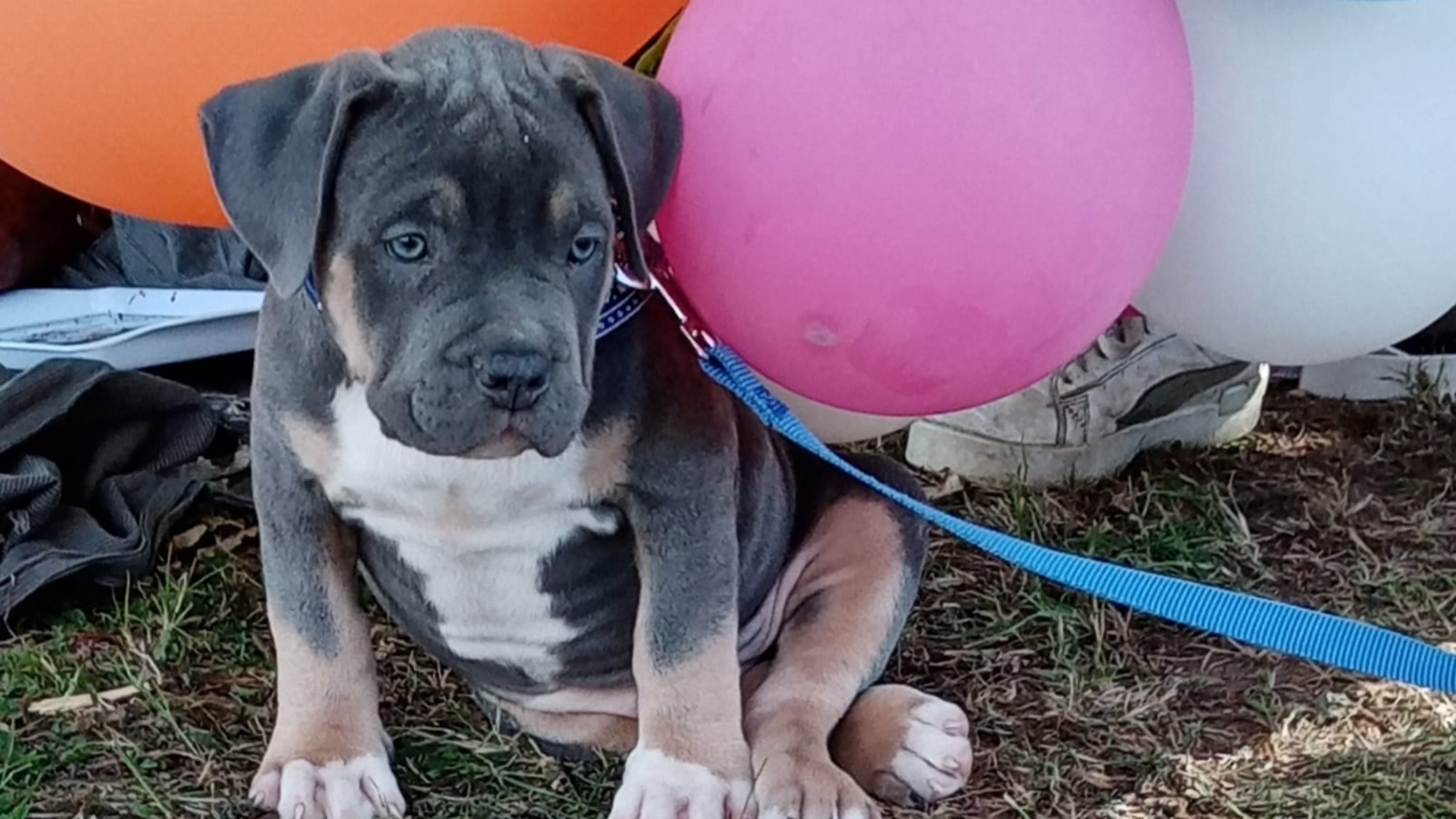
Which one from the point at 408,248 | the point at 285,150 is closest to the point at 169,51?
the point at 285,150

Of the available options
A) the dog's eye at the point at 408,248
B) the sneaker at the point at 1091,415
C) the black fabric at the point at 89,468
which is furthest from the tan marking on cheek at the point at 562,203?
the sneaker at the point at 1091,415

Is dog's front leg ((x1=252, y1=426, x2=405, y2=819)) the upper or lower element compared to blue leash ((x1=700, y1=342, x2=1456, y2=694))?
lower

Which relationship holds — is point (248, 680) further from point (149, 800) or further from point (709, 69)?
point (709, 69)

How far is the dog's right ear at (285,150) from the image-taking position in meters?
2.01

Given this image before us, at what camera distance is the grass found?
2514mm

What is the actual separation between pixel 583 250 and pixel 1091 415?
1709mm

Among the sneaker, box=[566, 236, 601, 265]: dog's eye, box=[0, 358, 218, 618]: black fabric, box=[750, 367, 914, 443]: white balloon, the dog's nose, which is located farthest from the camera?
the sneaker

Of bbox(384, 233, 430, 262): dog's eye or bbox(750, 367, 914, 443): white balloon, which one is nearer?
bbox(384, 233, 430, 262): dog's eye

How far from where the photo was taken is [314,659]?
2.40m

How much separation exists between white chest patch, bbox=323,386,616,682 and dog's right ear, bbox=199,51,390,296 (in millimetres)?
247

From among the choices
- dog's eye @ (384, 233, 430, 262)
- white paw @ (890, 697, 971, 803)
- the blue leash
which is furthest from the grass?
dog's eye @ (384, 233, 430, 262)

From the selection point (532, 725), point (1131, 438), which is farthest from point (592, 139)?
point (1131, 438)

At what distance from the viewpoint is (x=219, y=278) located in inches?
152

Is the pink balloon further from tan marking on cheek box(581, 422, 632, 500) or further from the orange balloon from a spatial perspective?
the orange balloon
